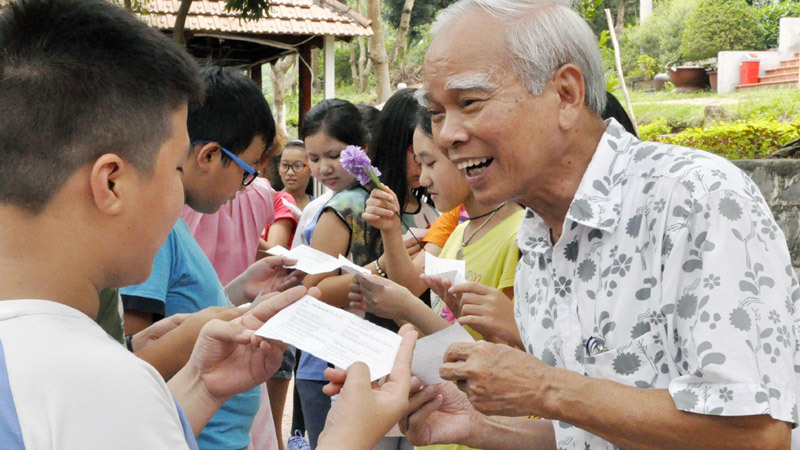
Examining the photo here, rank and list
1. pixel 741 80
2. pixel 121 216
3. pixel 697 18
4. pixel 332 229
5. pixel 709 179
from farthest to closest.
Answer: pixel 697 18 → pixel 741 80 → pixel 332 229 → pixel 709 179 → pixel 121 216

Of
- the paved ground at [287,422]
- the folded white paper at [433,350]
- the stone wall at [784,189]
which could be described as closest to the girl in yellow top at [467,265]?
the folded white paper at [433,350]

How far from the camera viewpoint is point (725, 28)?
27.2m

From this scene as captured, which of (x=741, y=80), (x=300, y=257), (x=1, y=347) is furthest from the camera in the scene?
(x=741, y=80)

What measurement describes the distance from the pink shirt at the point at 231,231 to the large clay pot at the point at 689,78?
23.3 metres

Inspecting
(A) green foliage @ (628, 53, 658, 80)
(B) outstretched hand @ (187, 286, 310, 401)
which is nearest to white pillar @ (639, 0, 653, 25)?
(A) green foliage @ (628, 53, 658, 80)

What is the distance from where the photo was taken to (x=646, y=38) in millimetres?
34094

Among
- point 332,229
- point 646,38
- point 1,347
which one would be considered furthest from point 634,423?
point 646,38

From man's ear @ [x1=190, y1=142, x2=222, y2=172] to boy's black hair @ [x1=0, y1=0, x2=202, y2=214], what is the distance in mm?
1391

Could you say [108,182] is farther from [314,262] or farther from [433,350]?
[314,262]

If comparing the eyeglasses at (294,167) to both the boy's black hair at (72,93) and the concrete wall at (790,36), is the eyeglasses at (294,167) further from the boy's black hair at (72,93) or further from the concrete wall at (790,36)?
the concrete wall at (790,36)

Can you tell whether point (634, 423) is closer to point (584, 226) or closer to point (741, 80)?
point (584, 226)

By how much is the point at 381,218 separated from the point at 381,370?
5.28ft

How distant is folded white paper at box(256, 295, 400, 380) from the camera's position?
200 centimetres

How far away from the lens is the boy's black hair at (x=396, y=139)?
4.20 metres
